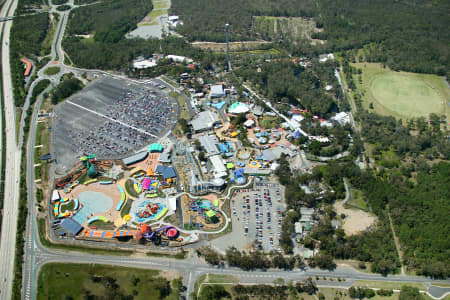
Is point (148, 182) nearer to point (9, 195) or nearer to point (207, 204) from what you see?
point (207, 204)

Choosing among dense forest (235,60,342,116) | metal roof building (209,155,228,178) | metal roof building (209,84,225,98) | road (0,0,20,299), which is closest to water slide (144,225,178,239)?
metal roof building (209,155,228,178)

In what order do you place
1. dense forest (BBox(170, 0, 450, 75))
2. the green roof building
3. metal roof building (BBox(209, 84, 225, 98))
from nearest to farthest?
the green roof building → metal roof building (BBox(209, 84, 225, 98)) → dense forest (BBox(170, 0, 450, 75))

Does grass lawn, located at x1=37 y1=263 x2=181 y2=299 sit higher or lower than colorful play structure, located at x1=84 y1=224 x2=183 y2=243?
lower

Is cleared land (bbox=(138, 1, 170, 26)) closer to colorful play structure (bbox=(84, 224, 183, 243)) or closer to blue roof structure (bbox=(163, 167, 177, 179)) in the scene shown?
blue roof structure (bbox=(163, 167, 177, 179))

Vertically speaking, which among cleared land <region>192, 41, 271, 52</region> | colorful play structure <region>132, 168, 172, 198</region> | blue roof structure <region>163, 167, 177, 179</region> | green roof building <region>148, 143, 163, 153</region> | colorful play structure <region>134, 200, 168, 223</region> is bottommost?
colorful play structure <region>134, 200, 168, 223</region>

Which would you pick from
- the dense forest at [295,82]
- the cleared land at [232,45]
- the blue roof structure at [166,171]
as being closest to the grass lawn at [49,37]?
the cleared land at [232,45]
